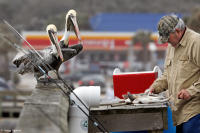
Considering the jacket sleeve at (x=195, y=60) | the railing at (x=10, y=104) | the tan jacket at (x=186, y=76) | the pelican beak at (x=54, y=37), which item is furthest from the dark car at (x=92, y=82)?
the jacket sleeve at (x=195, y=60)

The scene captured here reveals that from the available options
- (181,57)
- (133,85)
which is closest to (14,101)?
(133,85)

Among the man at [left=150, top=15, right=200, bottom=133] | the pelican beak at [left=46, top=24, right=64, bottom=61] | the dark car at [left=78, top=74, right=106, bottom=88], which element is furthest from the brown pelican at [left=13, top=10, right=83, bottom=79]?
the dark car at [left=78, top=74, right=106, bottom=88]

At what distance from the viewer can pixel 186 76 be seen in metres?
4.66

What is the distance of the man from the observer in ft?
15.0

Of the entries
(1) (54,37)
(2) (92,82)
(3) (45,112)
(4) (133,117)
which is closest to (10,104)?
(2) (92,82)

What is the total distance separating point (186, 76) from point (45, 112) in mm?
1504

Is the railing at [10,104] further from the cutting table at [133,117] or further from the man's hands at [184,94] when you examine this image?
the man's hands at [184,94]

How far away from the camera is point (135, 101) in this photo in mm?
4816

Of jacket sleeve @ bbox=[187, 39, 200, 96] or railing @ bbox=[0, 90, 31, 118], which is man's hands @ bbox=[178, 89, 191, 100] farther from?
railing @ bbox=[0, 90, 31, 118]

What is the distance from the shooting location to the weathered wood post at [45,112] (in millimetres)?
3505

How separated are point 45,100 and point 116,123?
814 millimetres

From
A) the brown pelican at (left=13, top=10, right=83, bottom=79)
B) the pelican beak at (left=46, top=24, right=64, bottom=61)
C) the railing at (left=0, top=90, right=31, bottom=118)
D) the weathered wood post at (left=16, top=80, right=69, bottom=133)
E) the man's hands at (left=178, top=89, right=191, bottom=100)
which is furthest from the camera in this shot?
the railing at (left=0, top=90, right=31, bottom=118)

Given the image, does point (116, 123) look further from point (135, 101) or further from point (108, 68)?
point (108, 68)

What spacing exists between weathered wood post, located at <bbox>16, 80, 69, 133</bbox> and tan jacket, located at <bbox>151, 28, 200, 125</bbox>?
1.02 metres
